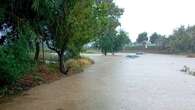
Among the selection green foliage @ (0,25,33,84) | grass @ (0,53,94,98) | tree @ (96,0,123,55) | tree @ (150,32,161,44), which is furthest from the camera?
tree @ (150,32,161,44)

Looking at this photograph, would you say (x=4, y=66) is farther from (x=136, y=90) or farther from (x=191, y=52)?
(x=191, y=52)

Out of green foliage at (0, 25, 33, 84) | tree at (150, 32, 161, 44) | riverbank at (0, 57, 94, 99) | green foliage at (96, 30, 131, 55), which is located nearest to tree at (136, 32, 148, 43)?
tree at (150, 32, 161, 44)

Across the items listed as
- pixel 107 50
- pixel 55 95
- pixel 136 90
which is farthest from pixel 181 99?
pixel 107 50

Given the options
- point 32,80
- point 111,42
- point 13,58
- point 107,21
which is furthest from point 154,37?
point 13,58

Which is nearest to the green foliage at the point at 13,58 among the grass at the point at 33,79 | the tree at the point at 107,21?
the grass at the point at 33,79

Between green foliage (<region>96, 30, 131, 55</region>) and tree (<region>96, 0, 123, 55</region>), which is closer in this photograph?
tree (<region>96, 0, 123, 55</region>)

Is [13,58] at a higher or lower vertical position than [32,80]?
higher

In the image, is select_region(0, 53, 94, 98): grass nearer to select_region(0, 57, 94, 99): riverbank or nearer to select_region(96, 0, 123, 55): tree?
select_region(0, 57, 94, 99): riverbank

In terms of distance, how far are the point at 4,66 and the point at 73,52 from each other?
16.1 meters

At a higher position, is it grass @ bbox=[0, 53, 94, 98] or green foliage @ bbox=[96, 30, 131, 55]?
green foliage @ bbox=[96, 30, 131, 55]

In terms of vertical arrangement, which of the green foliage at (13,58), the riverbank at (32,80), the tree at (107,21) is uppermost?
the tree at (107,21)

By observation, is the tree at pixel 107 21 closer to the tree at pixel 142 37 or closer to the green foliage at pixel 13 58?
the green foliage at pixel 13 58

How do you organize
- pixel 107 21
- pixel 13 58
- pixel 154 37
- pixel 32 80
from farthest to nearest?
pixel 154 37 → pixel 107 21 → pixel 32 80 → pixel 13 58

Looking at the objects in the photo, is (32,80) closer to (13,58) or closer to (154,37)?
(13,58)
